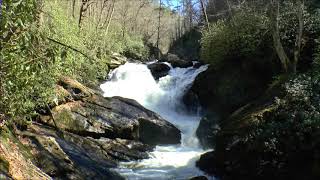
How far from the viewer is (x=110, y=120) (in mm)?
16641

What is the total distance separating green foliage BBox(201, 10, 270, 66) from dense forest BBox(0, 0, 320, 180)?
0.05 meters

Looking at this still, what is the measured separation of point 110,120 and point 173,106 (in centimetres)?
781

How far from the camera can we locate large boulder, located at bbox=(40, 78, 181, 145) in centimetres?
1557

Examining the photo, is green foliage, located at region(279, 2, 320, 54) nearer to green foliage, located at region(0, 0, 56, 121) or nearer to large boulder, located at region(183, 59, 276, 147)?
large boulder, located at region(183, 59, 276, 147)

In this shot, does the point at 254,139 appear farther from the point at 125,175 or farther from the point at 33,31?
the point at 33,31

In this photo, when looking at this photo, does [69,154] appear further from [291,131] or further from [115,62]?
[115,62]

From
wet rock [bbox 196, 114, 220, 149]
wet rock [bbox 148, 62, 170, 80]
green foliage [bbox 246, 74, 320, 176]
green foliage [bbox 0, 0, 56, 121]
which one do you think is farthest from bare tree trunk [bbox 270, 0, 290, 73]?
wet rock [bbox 148, 62, 170, 80]

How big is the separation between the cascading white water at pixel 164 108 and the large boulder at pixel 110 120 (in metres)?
0.77

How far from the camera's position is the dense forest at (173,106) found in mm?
7965

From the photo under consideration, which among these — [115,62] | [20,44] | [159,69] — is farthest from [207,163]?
[115,62]

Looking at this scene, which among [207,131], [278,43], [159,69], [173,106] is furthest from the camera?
[159,69]

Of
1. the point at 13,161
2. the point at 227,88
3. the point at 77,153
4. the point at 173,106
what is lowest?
the point at 77,153

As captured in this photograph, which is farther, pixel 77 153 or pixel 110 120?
pixel 110 120

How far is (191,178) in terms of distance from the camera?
12.6 meters
